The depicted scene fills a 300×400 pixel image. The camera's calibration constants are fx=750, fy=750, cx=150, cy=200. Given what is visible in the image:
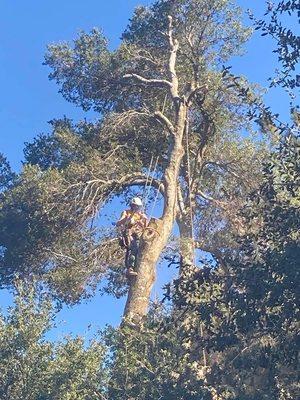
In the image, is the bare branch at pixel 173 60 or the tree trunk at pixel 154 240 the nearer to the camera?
the tree trunk at pixel 154 240

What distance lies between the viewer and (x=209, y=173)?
61.6 ft

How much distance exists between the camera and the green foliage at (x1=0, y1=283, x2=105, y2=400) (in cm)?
1126

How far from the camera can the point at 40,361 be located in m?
11.7

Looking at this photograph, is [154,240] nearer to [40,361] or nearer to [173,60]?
[40,361]

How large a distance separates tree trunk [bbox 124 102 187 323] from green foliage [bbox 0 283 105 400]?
110 cm

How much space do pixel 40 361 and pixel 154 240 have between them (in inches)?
140

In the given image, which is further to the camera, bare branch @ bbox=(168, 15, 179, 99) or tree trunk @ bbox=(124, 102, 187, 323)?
bare branch @ bbox=(168, 15, 179, 99)

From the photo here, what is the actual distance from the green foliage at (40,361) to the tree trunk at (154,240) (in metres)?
1.10

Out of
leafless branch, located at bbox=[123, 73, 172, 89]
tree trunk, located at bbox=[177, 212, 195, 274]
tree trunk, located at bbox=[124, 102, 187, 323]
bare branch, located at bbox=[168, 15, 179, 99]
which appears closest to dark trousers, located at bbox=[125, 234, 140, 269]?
tree trunk, located at bbox=[124, 102, 187, 323]

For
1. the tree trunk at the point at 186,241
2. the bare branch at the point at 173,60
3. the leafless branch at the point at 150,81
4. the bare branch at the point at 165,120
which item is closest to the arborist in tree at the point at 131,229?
the tree trunk at the point at 186,241

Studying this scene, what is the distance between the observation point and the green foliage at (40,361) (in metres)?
11.3

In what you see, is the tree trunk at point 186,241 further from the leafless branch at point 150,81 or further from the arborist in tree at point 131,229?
the leafless branch at point 150,81

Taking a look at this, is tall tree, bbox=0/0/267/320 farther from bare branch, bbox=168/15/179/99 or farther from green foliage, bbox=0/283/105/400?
green foliage, bbox=0/283/105/400

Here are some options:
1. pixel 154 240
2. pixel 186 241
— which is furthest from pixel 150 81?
pixel 154 240
